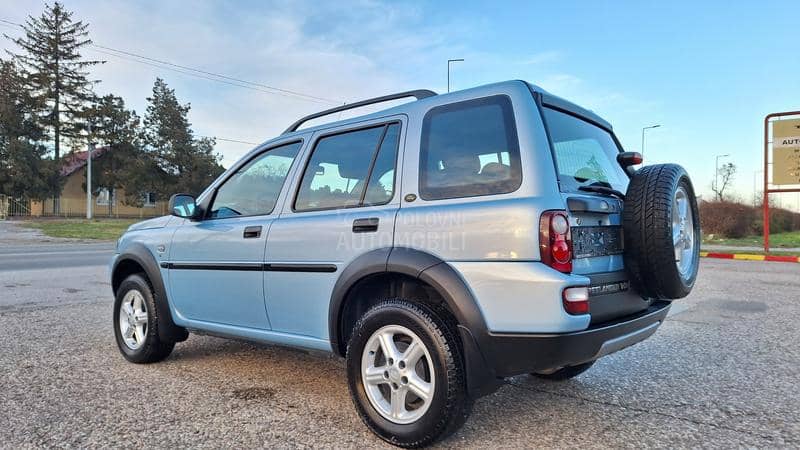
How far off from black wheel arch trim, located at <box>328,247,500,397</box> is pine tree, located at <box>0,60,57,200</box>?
132 ft

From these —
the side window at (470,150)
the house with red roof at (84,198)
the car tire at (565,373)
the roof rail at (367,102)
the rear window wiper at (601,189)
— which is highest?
the house with red roof at (84,198)

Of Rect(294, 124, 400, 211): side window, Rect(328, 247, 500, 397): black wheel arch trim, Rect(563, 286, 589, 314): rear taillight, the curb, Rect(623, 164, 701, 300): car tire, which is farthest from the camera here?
the curb

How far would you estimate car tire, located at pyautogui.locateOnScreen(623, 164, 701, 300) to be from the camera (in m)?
2.80

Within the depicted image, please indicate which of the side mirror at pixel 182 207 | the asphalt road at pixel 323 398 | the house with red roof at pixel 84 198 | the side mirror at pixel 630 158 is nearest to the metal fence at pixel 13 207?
the house with red roof at pixel 84 198

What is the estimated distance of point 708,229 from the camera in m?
26.2

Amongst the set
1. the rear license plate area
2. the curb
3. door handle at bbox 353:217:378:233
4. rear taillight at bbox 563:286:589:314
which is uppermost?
door handle at bbox 353:217:378:233

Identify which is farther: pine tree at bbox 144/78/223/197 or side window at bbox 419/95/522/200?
Result: pine tree at bbox 144/78/223/197

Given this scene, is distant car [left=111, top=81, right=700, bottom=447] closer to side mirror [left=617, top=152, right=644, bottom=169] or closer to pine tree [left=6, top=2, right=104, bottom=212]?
side mirror [left=617, top=152, right=644, bottom=169]

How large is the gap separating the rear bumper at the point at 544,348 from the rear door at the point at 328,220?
0.81m

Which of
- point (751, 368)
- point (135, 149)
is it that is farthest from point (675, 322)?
point (135, 149)

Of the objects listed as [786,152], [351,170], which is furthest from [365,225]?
[786,152]

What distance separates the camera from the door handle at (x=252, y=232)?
3.61m

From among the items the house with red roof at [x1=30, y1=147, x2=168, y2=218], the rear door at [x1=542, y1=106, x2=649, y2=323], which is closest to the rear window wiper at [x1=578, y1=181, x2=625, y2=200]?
the rear door at [x1=542, y1=106, x2=649, y2=323]

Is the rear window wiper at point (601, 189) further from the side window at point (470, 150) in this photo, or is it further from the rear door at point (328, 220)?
the rear door at point (328, 220)
